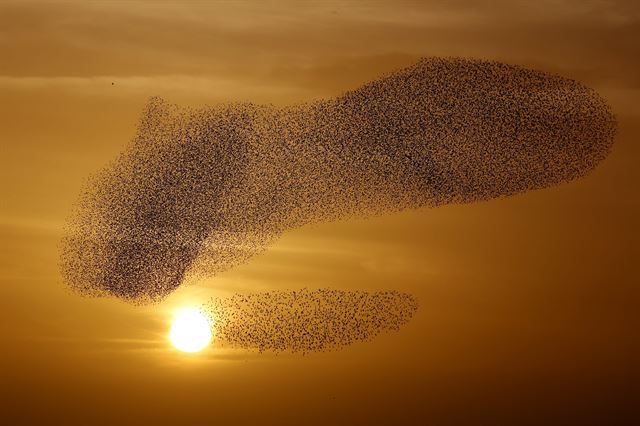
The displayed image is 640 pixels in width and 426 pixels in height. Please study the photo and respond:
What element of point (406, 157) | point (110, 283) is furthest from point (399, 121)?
point (110, 283)

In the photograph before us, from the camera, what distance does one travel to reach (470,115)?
26.9 metres

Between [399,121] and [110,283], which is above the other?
[399,121]

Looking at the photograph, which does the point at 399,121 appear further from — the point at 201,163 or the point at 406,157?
the point at 201,163

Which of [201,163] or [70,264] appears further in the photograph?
[201,163]

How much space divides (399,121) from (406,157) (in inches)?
55.1

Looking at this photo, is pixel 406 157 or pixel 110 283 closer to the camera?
pixel 110 283

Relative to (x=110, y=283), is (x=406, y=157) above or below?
above

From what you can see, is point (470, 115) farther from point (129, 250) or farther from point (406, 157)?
point (129, 250)

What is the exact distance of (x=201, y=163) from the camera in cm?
2591

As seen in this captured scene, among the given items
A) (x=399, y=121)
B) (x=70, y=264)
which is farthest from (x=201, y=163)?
(x=399, y=121)

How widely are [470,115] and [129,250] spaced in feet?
43.7

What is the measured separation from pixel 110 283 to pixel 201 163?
5.24m

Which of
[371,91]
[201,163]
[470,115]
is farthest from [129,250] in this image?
[470,115]

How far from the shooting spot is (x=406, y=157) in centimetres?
2672
